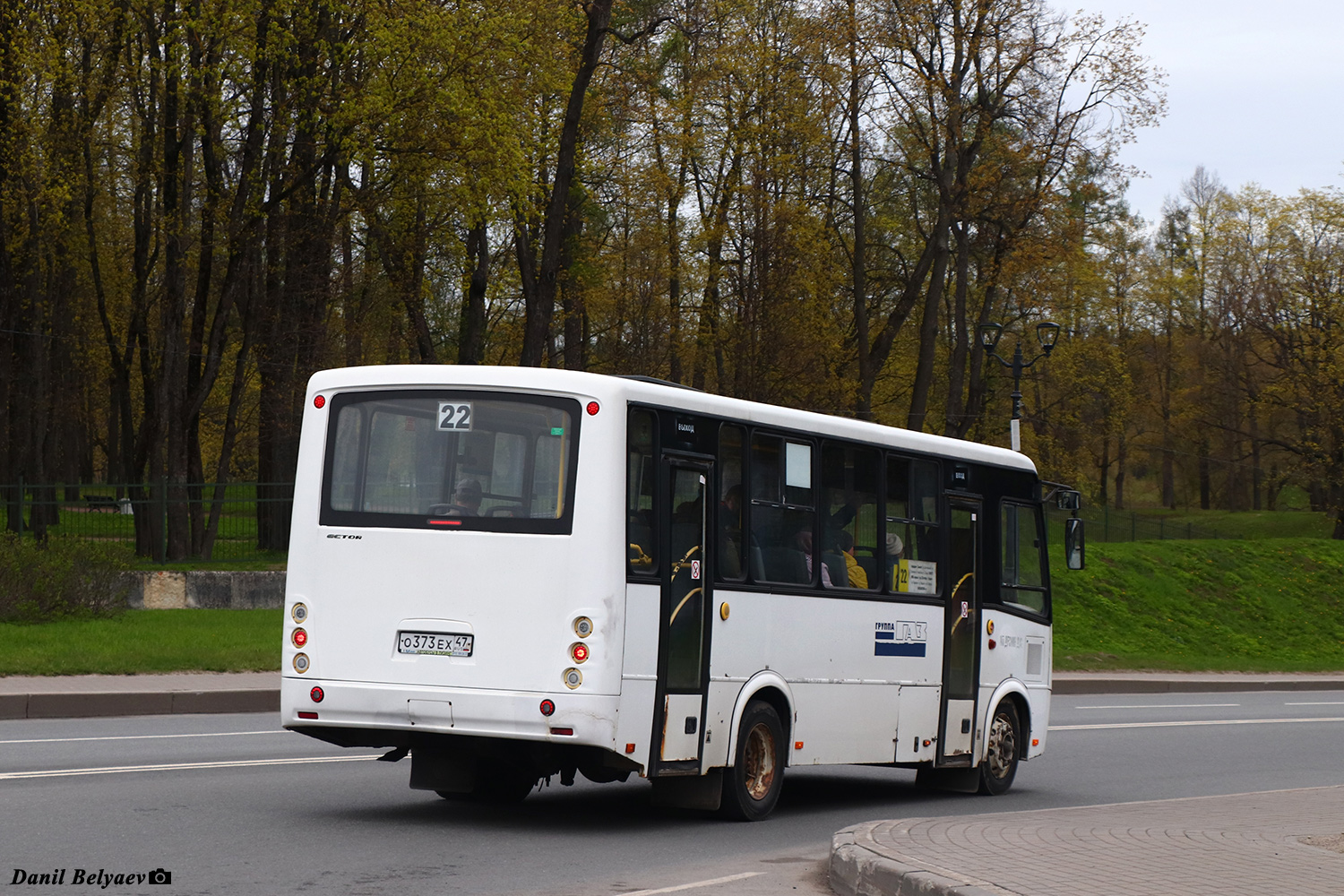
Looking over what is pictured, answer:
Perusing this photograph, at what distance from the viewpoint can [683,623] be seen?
1016 cm

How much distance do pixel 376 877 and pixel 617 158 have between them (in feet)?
131

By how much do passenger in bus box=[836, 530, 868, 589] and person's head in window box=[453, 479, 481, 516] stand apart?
3.17 m

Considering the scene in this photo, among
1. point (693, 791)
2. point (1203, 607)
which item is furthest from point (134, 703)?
point (1203, 607)

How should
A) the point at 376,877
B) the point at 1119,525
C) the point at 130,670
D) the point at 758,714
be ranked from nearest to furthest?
1. the point at 376,877
2. the point at 758,714
3. the point at 130,670
4. the point at 1119,525

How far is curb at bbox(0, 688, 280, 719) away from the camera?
15930 mm

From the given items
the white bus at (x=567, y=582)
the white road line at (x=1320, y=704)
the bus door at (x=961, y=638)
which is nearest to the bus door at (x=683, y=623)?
the white bus at (x=567, y=582)

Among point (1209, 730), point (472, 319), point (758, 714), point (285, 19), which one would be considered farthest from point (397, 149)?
point (758, 714)

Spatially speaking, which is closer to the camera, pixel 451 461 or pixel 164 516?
pixel 451 461

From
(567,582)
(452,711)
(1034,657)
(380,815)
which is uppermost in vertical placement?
(567,582)

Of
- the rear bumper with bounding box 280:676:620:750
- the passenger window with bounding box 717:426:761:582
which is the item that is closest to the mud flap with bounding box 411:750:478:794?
the rear bumper with bounding box 280:676:620:750

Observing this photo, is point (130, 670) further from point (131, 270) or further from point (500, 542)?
point (131, 270)

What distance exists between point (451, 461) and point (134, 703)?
8.55 metres

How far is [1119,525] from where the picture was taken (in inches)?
2092

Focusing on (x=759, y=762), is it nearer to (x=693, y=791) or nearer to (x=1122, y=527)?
(x=693, y=791)
